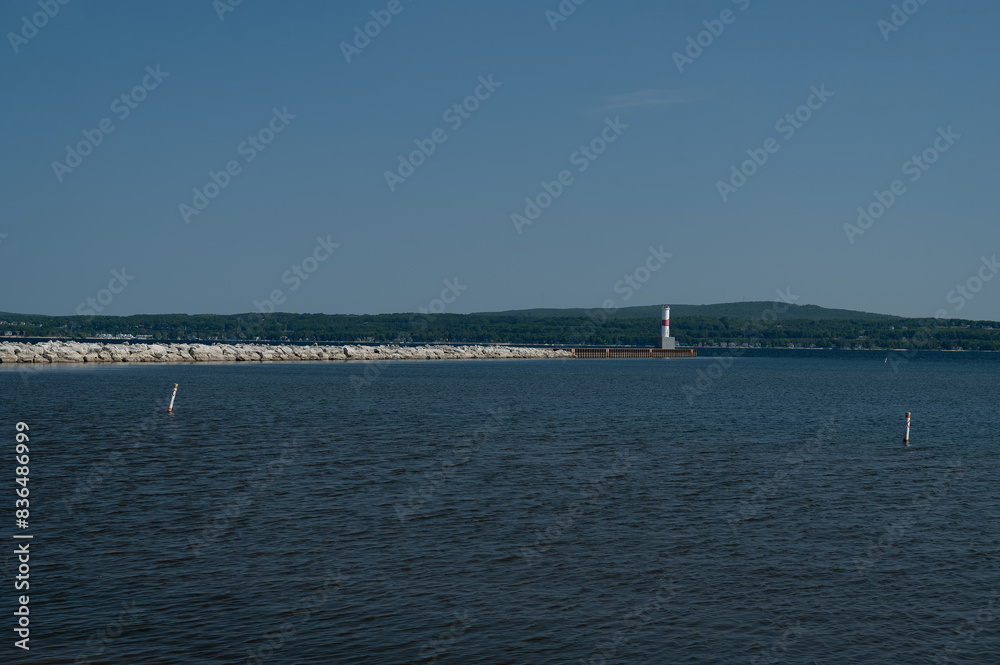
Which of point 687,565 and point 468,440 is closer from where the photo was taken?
point 687,565

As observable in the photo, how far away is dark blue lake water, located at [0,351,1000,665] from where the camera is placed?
13.1 metres

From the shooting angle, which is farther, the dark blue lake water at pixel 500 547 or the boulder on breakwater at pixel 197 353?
the boulder on breakwater at pixel 197 353

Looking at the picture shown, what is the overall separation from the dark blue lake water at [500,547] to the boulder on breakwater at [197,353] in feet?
259

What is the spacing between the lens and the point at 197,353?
132 meters

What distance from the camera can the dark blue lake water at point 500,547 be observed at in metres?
13.1

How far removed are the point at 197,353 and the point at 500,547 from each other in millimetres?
122554

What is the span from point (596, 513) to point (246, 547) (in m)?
8.44

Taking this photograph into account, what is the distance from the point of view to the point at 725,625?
13852 millimetres

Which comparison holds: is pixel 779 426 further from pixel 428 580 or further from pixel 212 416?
pixel 428 580

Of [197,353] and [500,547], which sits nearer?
[500,547]

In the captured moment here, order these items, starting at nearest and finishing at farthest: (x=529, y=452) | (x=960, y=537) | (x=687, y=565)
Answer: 1. (x=687, y=565)
2. (x=960, y=537)
3. (x=529, y=452)

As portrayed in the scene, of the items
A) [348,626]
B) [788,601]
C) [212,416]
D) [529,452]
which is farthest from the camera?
[212,416]

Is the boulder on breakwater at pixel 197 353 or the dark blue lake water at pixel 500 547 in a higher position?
the boulder on breakwater at pixel 197 353

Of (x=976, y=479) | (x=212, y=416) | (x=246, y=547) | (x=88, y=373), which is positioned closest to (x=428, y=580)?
(x=246, y=547)
